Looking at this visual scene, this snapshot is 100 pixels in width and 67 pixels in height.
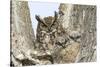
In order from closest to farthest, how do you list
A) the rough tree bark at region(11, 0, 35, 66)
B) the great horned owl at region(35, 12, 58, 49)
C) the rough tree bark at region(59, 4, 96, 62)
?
the rough tree bark at region(11, 0, 35, 66)
the great horned owl at region(35, 12, 58, 49)
the rough tree bark at region(59, 4, 96, 62)

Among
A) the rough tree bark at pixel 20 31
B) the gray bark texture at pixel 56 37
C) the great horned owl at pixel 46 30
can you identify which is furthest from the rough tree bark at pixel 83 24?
the rough tree bark at pixel 20 31

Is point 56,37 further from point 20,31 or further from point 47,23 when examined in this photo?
point 20,31

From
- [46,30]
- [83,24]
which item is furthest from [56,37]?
[83,24]

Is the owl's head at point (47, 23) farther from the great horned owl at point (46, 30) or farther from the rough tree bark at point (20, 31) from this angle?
the rough tree bark at point (20, 31)

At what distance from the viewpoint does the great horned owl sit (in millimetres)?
2314

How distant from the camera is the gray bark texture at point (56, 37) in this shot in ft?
7.26

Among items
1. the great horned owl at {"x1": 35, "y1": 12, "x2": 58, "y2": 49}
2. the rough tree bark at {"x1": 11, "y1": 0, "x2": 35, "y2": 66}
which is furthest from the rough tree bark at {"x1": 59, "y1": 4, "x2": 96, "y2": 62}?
the rough tree bark at {"x1": 11, "y1": 0, "x2": 35, "y2": 66}

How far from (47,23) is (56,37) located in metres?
0.19

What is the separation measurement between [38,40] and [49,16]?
296 mm

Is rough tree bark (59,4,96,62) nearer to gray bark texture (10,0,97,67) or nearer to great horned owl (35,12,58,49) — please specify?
gray bark texture (10,0,97,67)
